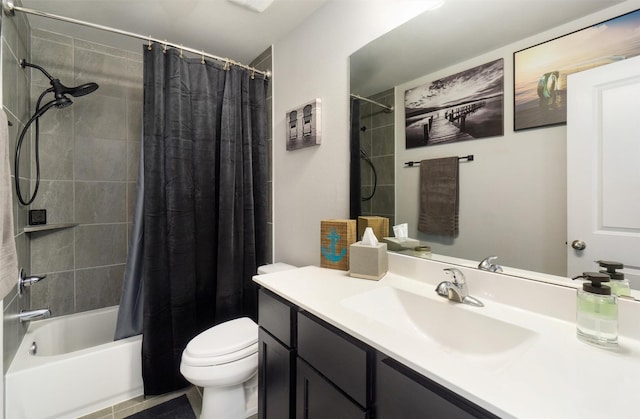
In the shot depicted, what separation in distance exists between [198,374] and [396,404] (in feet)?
3.47

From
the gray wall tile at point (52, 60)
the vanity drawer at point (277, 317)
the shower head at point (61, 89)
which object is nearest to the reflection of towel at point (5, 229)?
the shower head at point (61, 89)

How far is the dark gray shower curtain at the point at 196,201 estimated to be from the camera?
161 cm

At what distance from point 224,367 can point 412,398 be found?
1054 millimetres

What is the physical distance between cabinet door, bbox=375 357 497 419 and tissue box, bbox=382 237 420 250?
644 millimetres

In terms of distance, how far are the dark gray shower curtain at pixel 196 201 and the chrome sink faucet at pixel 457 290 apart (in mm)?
1329

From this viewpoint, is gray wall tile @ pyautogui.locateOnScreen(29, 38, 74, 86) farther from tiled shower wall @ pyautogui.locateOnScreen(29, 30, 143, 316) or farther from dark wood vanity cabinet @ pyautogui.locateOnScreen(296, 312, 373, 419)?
dark wood vanity cabinet @ pyautogui.locateOnScreen(296, 312, 373, 419)

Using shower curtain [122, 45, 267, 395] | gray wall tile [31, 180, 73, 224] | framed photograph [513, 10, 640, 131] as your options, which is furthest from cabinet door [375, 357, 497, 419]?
gray wall tile [31, 180, 73, 224]

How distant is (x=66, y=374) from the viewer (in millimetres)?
1453

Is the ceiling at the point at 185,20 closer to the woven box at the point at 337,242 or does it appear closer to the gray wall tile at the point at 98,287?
the woven box at the point at 337,242

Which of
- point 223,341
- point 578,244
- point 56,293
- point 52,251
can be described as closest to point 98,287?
point 56,293

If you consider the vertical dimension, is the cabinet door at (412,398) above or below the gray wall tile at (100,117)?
below

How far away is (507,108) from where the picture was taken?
938mm

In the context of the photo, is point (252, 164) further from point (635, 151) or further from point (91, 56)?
point (635, 151)

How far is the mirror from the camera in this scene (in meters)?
0.83
